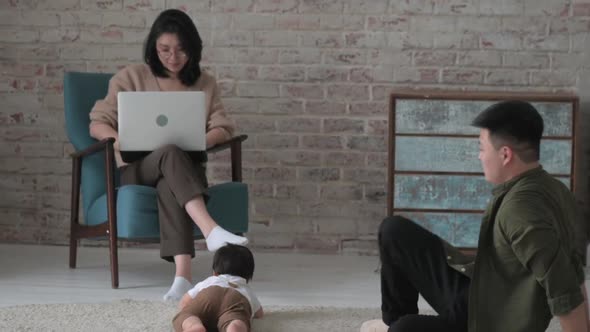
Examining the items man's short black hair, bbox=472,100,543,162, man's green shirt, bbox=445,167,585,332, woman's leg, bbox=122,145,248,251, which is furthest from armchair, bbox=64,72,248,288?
man's short black hair, bbox=472,100,543,162

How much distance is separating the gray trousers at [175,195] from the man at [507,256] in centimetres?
139

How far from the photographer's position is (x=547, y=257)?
90.7 inches

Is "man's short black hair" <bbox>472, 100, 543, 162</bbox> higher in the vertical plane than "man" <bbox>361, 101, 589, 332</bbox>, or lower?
higher

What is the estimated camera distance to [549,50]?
496 cm

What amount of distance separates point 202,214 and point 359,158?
4.46 ft

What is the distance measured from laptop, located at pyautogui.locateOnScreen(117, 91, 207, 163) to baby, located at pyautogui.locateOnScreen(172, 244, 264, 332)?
78cm

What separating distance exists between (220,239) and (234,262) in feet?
1.59

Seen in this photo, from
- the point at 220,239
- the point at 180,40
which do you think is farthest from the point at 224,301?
the point at 180,40

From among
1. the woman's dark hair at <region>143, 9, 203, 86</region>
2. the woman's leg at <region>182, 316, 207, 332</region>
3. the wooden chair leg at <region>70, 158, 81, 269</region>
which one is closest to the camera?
the woman's leg at <region>182, 316, 207, 332</region>

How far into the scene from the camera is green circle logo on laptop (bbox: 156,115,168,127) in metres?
4.04

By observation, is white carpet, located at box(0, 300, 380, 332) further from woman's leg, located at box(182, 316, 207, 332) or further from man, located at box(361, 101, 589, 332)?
man, located at box(361, 101, 589, 332)

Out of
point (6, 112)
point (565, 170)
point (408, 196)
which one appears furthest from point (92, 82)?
point (565, 170)

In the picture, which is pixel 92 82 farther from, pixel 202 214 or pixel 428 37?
pixel 428 37

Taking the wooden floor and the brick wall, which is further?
the brick wall
